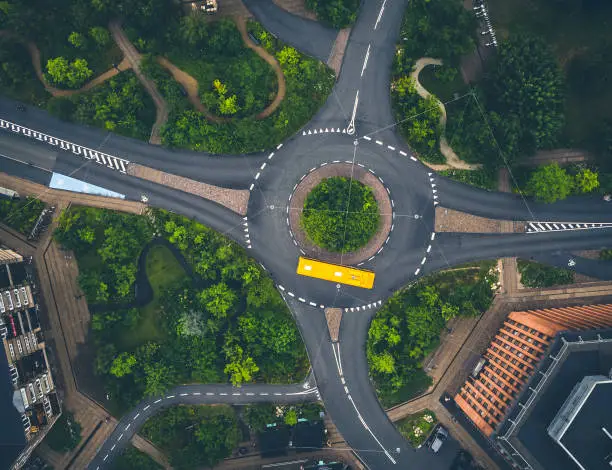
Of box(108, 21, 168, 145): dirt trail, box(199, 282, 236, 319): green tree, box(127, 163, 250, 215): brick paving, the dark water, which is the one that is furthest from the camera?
box(127, 163, 250, 215): brick paving

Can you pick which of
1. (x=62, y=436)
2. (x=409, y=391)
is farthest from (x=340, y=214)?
(x=62, y=436)

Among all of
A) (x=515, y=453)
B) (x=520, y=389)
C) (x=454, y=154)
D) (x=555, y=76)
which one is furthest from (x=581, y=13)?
(x=515, y=453)

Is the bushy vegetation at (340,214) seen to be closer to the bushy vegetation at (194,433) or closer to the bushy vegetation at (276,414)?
the bushy vegetation at (276,414)

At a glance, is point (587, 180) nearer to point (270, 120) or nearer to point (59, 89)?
point (270, 120)

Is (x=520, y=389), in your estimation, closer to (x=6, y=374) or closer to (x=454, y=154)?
(x=454, y=154)

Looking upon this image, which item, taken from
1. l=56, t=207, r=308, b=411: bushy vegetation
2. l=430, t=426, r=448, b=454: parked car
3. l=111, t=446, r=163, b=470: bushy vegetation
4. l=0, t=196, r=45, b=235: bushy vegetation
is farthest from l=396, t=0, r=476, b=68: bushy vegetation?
l=111, t=446, r=163, b=470: bushy vegetation

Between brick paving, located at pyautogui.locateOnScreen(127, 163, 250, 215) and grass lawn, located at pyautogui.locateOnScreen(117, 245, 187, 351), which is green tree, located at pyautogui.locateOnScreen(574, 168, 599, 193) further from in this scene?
grass lawn, located at pyautogui.locateOnScreen(117, 245, 187, 351)

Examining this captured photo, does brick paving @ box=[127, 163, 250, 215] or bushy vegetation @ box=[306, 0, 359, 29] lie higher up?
bushy vegetation @ box=[306, 0, 359, 29]

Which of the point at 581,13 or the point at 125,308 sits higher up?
the point at 581,13
